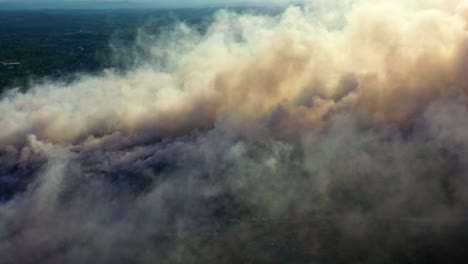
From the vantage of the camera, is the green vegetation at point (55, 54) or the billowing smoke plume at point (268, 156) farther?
the green vegetation at point (55, 54)

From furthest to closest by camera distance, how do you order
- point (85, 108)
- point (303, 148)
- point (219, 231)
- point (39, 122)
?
point (85, 108), point (39, 122), point (303, 148), point (219, 231)

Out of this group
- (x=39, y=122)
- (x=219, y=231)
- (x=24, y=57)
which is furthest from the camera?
(x=24, y=57)

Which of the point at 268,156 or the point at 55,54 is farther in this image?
the point at 55,54

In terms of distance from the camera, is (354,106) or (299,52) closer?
(354,106)

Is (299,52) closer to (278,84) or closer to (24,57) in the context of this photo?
(278,84)

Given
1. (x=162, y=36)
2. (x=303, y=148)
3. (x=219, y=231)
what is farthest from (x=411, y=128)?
(x=162, y=36)

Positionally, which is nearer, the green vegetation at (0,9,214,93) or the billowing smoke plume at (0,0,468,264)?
the billowing smoke plume at (0,0,468,264)

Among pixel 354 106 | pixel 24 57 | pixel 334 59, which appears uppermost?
pixel 334 59

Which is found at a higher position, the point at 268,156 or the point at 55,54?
the point at 268,156
